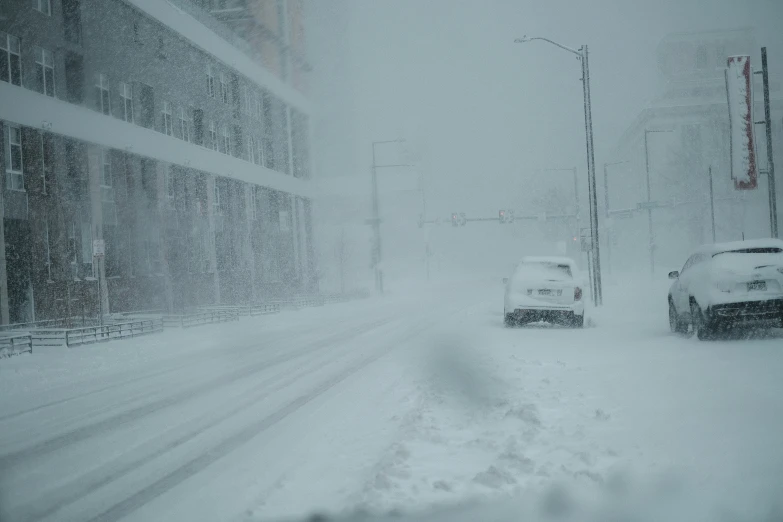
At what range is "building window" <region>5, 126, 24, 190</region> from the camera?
87.7 ft

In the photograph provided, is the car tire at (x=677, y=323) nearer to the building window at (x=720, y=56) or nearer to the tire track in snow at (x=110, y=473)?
the tire track in snow at (x=110, y=473)

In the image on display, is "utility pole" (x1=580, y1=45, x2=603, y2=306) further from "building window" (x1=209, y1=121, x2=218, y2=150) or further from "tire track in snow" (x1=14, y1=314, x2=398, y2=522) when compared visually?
"building window" (x1=209, y1=121, x2=218, y2=150)

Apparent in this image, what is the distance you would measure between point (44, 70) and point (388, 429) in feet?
91.3

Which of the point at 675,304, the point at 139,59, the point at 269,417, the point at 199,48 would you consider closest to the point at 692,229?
the point at 199,48

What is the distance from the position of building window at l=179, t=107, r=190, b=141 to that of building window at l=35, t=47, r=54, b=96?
10.4 m

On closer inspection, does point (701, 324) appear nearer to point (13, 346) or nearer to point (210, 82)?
point (13, 346)

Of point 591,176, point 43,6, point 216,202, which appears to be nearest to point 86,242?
point 43,6

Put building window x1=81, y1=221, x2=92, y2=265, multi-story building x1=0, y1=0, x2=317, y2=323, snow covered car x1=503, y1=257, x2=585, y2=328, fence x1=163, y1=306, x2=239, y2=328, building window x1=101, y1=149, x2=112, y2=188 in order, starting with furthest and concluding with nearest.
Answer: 1. building window x1=101, y1=149, x2=112, y2=188
2. building window x1=81, y1=221, x2=92, y2=265
3. multi-story building x1=0, y1=0, x2=317, y2=323
4. fence x1=163, y1=306, x2=239, y2=328
5. snow covered car x1=503, y1=257, x2=585, y2=328

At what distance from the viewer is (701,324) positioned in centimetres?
1224

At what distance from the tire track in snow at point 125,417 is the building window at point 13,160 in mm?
17902

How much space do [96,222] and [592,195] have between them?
21.0m

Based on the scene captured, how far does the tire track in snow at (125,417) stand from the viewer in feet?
22.2

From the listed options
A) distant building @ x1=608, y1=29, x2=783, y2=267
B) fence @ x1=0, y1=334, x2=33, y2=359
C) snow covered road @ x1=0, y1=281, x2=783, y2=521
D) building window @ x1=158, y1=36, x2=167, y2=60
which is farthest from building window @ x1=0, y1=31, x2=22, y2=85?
distant building @ x1=608, y1=29, x2=783, y2=267

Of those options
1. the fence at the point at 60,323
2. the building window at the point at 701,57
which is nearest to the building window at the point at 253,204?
the fence at the point at 60,323
